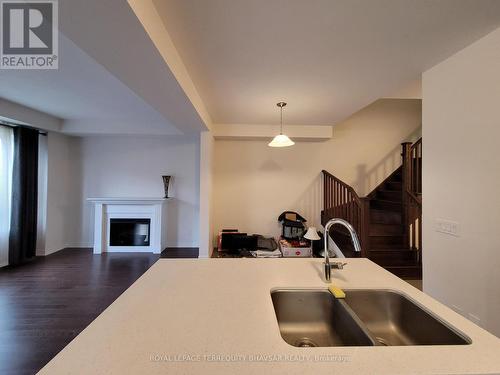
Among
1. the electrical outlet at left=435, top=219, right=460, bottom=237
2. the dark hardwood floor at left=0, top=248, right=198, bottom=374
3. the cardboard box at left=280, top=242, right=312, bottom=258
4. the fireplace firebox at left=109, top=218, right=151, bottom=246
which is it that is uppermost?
the electrical outlet at left=435, top=219, right=460, bottom=237

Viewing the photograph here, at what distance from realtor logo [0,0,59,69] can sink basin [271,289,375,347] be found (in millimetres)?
1915

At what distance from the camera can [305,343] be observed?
1.08 meters

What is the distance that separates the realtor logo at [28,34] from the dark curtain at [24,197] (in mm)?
2321

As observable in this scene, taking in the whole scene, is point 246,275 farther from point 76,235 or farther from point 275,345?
point 76,235

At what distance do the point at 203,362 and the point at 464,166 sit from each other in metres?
2.34

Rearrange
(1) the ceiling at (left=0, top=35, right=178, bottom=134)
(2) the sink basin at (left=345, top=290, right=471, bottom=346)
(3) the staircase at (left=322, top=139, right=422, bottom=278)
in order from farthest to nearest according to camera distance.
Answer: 1. (3) the staircase at (left=322, top=139, right=422, bottom=278)
2. (1) the ceiling at (left=0, top=35, right=178, bottom=134)
3. (2) the sink basin at (left=345, top=290, right=471, bottom=346)

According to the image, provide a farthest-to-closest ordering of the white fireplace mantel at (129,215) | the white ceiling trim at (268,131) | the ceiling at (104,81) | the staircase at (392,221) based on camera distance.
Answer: the white fireplace mantel at (129,215), the white ceiling trim at (268,131), the staircase at (392,221), the ceiling at (104,81)

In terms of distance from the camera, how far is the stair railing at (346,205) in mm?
2984

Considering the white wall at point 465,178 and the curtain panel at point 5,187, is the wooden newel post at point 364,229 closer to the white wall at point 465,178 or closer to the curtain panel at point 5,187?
the white wall at point 465,178

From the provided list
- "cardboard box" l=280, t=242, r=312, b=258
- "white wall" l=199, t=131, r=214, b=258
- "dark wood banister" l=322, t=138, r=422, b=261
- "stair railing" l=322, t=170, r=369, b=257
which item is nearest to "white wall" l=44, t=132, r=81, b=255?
"white wall" l=199, t=131, r=214, b=258

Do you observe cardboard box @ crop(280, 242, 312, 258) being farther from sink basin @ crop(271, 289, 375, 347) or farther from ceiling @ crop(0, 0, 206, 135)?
sink basin @ crop(271, 289, 375, 347)

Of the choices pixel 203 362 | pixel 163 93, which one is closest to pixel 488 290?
pixel 203 362

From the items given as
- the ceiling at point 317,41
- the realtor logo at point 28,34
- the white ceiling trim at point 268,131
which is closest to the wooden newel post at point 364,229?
the ceiling at point 317,41

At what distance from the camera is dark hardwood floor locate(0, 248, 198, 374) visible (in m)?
1.83
